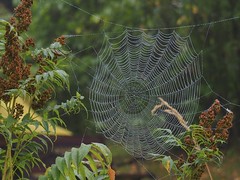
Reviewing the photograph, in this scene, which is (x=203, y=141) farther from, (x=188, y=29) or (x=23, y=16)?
(x=188, y=29)

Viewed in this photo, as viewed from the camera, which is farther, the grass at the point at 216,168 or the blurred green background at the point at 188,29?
the grass at the point at 216,168

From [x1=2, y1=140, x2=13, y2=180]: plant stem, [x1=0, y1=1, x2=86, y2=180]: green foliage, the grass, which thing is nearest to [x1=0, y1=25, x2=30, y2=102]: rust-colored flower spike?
[x1=0, y1=1, x2=86, y2=180]: green foliage

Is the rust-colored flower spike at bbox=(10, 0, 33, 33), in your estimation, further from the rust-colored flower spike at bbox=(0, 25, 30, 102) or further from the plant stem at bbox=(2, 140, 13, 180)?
the plant stem at bbox=(2, 140, 13, 180)

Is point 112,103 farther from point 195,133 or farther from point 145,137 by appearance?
point 195,133

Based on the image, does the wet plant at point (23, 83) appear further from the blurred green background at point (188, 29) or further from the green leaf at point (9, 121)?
the blurred green background at point (188, 29)

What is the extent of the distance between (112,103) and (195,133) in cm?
314

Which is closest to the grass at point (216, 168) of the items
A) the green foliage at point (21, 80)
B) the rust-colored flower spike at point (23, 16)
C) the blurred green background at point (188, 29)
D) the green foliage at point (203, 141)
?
the blurred green background at point (188, 29)

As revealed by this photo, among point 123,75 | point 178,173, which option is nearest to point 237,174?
point 123,75

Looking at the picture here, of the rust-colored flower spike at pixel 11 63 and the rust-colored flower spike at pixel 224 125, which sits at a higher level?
the rust-colored flower spike at pixel 11 63

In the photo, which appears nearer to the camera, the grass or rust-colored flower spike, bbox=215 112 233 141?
rust-colored flower spike, bbox=215 112 233 141

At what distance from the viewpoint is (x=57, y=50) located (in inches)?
134

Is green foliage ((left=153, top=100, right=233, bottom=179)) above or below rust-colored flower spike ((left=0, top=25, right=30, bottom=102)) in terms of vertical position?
below

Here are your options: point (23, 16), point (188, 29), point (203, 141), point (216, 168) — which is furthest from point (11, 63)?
point (216, 168)

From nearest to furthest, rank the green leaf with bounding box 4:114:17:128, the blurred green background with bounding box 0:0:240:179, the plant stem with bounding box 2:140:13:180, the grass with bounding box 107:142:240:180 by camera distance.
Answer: the green leaf with bounding box 4:114:17:128 → the plant stem with bounding box 2:140:13:180 → the blurred green background with bounding box 0:0:240:179 → the grass with bounding box 107:142:240:180
